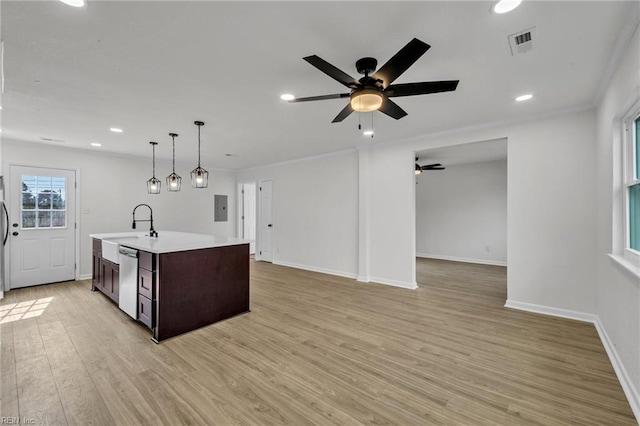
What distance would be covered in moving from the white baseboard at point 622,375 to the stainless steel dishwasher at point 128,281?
14.4 ft

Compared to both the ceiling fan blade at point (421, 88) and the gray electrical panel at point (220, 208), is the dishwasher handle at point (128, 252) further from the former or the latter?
the gray electrical panel at point (220, 208)

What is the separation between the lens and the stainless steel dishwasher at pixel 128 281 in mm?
3234

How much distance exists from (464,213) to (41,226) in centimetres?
919

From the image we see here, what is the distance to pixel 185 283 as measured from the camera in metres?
3.10

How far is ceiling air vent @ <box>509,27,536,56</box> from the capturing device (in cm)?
196

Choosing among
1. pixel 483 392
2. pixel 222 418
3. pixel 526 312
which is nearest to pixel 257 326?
pixel 222 418

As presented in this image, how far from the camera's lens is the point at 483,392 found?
6.77ft

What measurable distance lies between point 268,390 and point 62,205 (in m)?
5.70

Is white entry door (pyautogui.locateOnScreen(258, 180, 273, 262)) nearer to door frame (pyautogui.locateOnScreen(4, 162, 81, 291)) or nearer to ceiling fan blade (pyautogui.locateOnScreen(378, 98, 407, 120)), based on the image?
door frame (pyautogui.locateOnScreen(4, 162, 81, 291))

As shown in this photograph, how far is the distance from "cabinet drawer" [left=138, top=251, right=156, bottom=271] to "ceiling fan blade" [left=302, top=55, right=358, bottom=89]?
2.46 metres

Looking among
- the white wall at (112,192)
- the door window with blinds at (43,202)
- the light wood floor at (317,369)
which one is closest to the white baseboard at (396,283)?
the light wood floor at (317,369)

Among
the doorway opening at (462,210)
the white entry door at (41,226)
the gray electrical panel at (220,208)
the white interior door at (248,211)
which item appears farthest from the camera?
the white interior door at (248,211)

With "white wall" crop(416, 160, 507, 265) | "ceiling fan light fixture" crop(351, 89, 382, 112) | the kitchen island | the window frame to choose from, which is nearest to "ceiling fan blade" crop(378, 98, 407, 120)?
"ceiling fan light fixture" crop(351, 89, 382, 112)

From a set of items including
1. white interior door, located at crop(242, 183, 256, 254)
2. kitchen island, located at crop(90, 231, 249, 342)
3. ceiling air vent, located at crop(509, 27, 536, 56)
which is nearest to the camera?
ceiling air vent, located at crop(509, 27, 536, 56)
